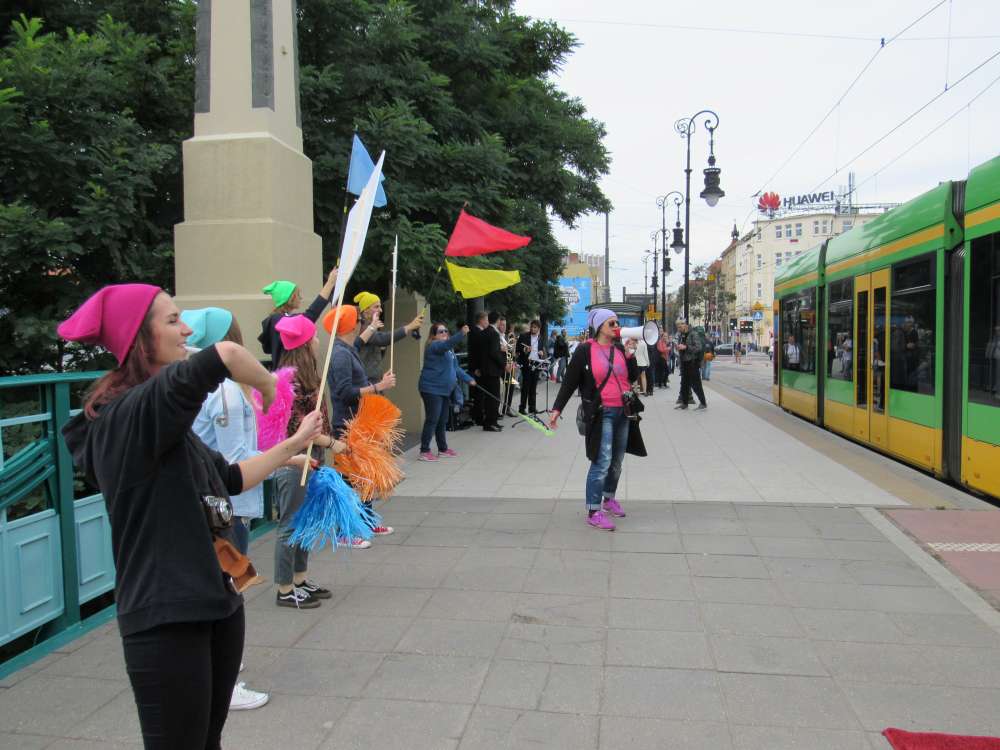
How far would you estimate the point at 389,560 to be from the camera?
5.79 m

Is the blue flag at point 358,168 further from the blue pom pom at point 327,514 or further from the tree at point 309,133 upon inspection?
the blue pom pom at point 327,514

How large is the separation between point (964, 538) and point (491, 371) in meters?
8.11

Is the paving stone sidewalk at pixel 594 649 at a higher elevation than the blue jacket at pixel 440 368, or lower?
lower

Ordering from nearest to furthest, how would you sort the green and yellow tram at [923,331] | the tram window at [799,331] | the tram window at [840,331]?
the green and yellow tram at [923,331] < the tram window at [840,331] < the tram window at [799,331]

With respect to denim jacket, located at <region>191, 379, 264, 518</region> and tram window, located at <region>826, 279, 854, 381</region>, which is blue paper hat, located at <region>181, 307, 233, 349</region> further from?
tram window, located at <region>826, 279, 854, 381</region>

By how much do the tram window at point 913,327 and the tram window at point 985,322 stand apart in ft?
2.69

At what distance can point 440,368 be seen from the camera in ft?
33.2

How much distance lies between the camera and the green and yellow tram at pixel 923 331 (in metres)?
7.31

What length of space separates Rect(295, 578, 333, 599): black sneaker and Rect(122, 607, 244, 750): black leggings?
9.03 feet

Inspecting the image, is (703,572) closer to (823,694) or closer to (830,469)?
(823,694)

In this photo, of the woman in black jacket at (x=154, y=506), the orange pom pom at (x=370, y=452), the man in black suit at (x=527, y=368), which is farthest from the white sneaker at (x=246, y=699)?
the man in black suit at (x=527, y=368)

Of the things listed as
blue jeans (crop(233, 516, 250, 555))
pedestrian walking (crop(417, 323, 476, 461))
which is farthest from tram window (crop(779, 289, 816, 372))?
blue jeans (crop(233, 516, 250, 555))

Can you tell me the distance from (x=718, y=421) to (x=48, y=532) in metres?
12.2

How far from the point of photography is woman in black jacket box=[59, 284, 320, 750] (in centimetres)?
198
